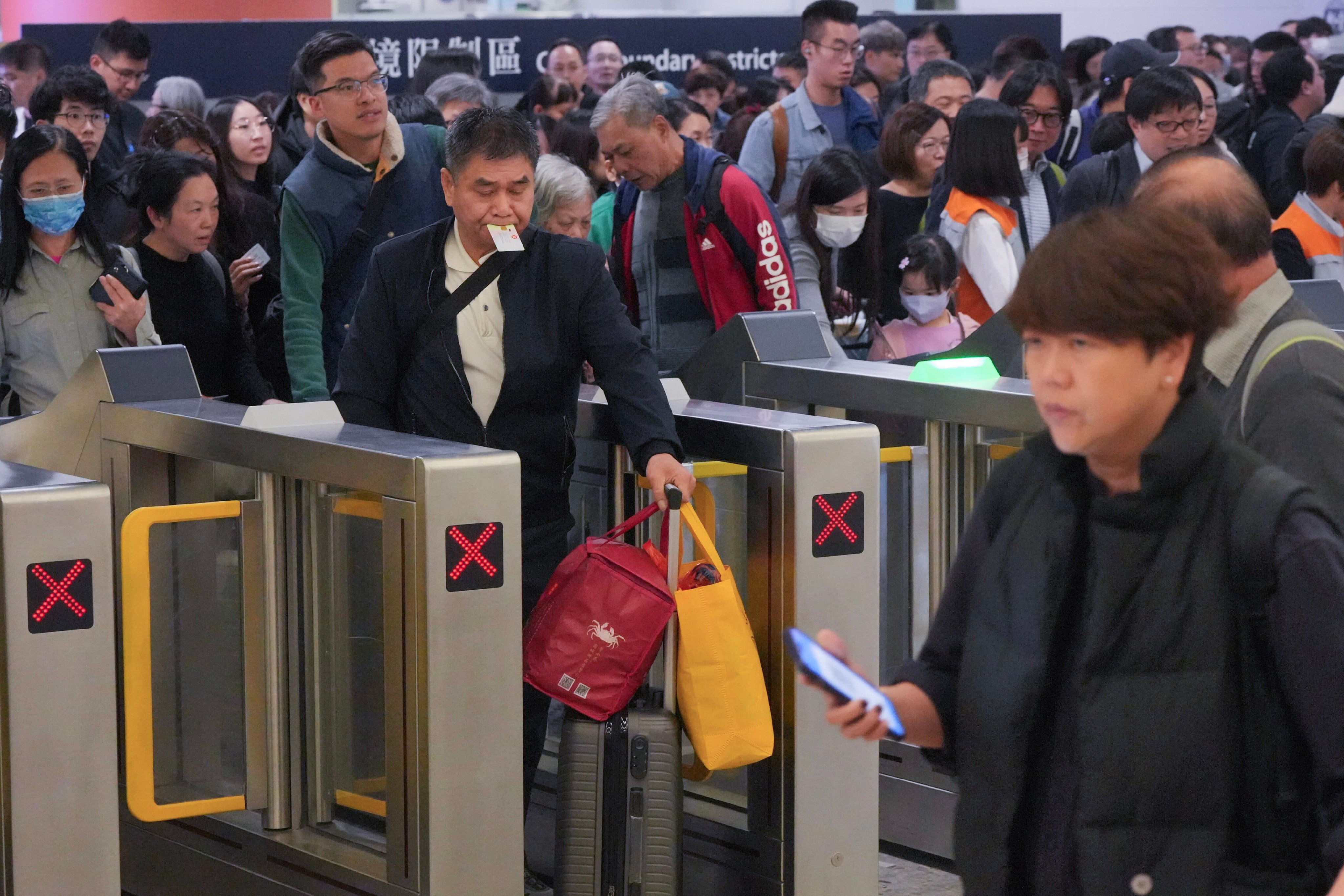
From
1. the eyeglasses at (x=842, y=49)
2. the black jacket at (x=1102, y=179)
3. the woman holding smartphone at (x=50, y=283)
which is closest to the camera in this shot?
the woman holding smartphone at (x=50, y=283)

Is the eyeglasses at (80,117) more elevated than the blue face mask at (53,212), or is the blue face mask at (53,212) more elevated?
the eyeglasses at (80,117)

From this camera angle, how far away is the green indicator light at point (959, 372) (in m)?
3.63

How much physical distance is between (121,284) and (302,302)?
1.54ft

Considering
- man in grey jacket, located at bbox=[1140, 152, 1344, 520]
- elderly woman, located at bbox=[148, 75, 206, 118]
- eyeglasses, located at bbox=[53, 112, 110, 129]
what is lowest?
man in grey jacket, located at bbox=[1140, 152, 1344, 520]

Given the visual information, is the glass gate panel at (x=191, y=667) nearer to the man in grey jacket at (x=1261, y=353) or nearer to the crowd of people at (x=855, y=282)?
the crowd of people at (x=855, y=282)

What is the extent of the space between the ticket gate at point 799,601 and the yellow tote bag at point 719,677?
15 centimetres

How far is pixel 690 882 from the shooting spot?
349cm

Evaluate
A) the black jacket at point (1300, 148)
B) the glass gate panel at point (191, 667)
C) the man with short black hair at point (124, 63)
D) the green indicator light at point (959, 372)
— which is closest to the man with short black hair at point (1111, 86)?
the black jacket at point (1300, 148)

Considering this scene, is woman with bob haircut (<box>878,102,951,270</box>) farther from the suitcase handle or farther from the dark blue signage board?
the dark blue signage board

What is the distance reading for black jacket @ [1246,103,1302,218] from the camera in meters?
7.98

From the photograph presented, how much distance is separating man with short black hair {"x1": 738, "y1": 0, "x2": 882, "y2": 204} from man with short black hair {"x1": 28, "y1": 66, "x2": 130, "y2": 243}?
225cm

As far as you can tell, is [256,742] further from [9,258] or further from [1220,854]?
[1220,854]

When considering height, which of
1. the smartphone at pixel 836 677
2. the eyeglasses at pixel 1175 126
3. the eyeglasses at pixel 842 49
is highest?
the eyeglasses at pixel 842 49

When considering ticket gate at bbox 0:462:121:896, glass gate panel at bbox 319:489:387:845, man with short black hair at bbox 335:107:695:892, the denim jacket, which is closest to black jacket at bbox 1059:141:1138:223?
the denim jacket
